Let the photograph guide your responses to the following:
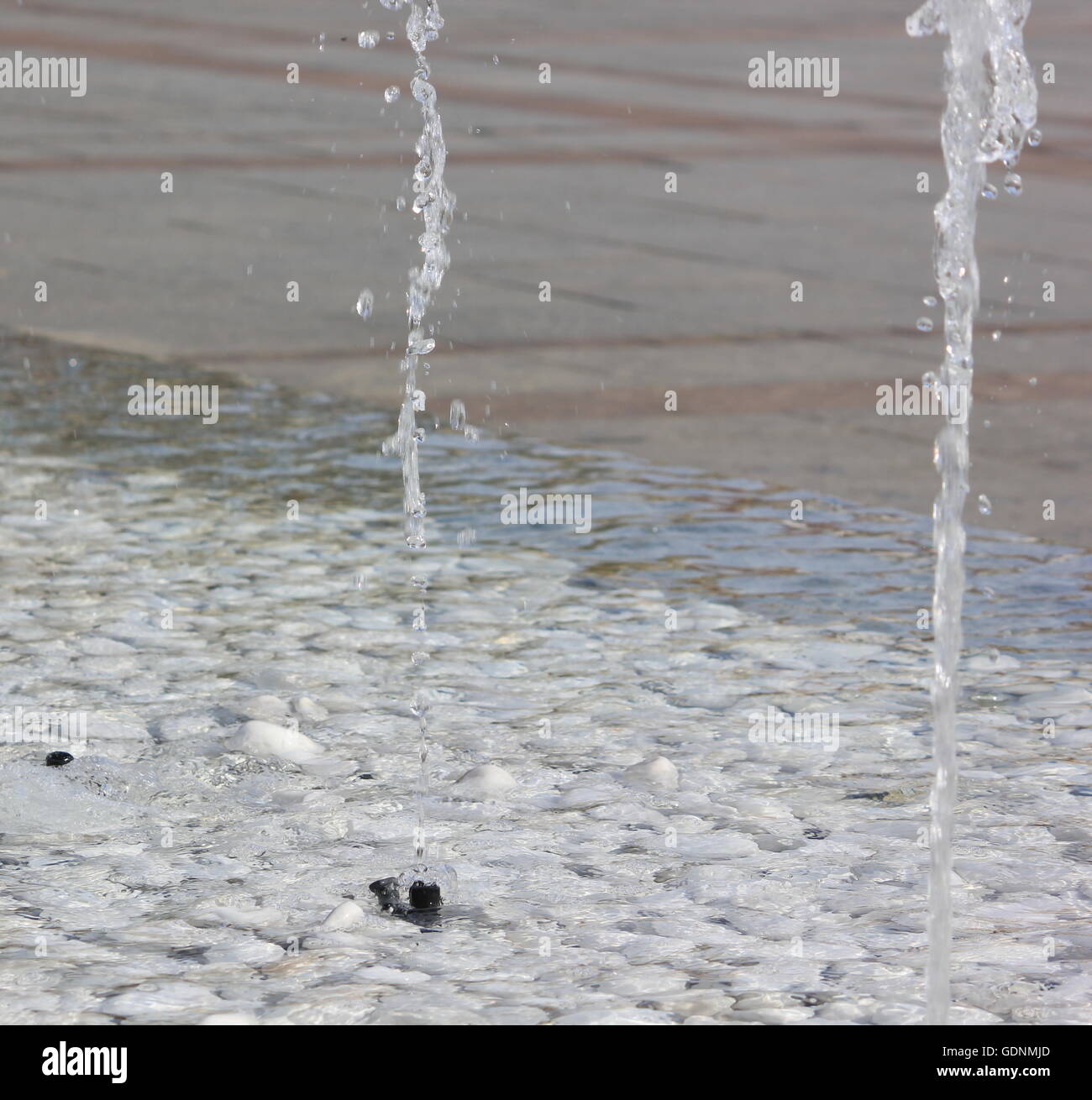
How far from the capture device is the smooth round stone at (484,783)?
11.5 ft

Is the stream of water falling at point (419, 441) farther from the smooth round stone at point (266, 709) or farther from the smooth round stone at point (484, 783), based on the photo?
the smooth round stone at point (266, 709)

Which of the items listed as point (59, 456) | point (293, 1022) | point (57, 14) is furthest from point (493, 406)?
point (57, 14)

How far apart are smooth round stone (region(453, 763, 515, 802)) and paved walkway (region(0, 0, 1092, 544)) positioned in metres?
2.26

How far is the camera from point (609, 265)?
8922 millimetres

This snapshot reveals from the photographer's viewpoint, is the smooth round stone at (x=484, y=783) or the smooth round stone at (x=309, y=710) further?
the smooth round stone at (x=309, y=710)

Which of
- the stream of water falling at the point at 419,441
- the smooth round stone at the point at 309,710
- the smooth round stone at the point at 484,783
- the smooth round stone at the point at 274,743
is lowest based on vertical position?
the smooth round stone at the point at 484,783

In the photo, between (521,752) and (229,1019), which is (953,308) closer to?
(521,752)

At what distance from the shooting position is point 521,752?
3736 millimetres

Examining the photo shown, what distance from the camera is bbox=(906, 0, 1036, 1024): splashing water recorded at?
270 centimetres

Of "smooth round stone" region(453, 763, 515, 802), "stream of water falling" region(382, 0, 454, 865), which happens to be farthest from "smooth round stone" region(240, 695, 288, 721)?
"smooth round stone" region(453, 763, 515, 802)

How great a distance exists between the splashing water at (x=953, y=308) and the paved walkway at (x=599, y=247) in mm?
2027

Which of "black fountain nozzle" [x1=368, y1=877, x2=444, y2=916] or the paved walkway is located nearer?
"black fountain nozzle" [x1=368, y1=877, x2=444, y2=916]

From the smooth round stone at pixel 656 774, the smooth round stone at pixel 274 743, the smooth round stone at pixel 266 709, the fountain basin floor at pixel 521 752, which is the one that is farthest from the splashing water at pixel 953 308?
the smooth round stone at pixel 266 709

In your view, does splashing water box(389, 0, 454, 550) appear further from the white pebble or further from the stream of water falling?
the white pebble
